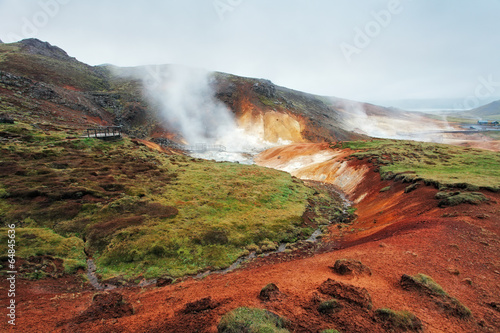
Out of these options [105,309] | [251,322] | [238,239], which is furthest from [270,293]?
[238,239]

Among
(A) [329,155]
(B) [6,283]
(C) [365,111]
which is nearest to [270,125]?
(A) [329,155]

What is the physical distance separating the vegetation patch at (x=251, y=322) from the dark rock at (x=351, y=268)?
469 centimetres

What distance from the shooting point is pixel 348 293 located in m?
7.58

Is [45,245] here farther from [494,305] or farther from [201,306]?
[494,305]

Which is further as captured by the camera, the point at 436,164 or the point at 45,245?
the point at 436,164

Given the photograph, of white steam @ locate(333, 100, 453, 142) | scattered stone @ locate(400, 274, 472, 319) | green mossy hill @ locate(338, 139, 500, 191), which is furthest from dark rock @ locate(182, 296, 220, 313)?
white steam @ locate(333, 100, 453, 142)

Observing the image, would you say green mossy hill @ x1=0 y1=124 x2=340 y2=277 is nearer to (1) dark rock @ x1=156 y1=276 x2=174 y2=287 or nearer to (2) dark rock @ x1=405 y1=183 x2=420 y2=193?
(1) dark rock @ x1=156 y1=276 x2=174 y2=287

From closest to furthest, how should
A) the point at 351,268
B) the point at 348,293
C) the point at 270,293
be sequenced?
1. the point at 348,293
2. the point at 270,293
3. the point at 351,268

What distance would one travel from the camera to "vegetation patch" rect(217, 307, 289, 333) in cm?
586

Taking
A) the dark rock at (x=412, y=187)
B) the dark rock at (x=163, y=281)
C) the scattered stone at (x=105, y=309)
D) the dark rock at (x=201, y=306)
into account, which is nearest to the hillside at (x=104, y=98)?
the dark rock at (x=163, y=281)

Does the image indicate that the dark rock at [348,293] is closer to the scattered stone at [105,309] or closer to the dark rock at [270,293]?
the dark rock at [270,293]

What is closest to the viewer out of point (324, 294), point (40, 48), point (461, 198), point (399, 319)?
→ point (399, 319)

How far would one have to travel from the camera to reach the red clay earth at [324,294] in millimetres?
6848

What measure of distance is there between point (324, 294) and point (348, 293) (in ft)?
2.60
